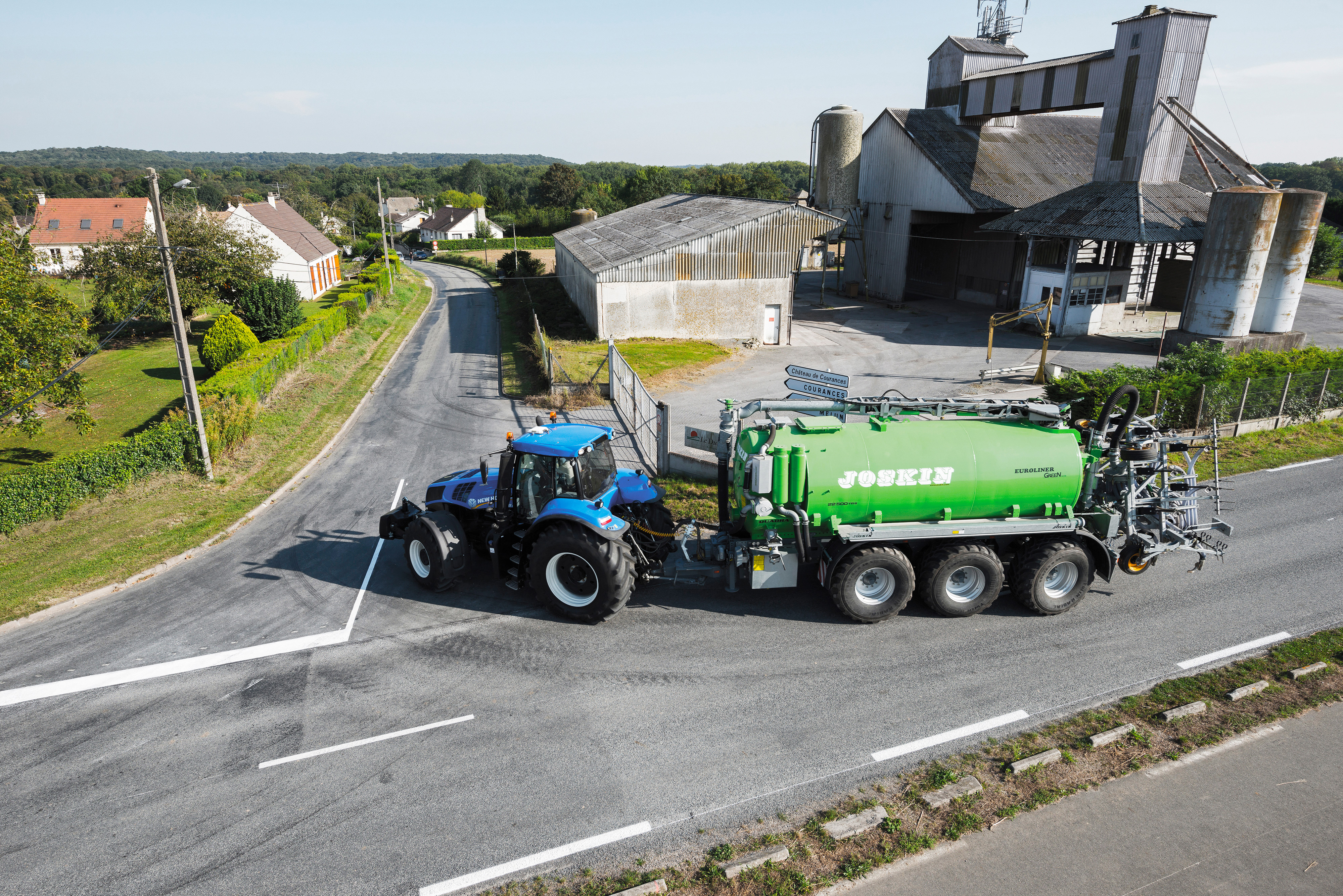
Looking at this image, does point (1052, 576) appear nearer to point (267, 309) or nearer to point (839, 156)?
point (267, 309)

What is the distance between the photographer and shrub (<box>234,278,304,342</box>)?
36.2 meters

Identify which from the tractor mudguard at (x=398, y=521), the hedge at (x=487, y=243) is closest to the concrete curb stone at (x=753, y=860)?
the tractor mudguard at (x=398, y=521)

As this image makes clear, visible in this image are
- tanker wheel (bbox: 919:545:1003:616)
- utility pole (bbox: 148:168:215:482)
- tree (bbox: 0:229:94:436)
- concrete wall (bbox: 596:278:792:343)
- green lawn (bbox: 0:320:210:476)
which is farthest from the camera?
concrete wall (bbox: 596:278:792:343)

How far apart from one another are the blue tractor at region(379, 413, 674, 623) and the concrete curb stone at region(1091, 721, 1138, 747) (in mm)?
6160

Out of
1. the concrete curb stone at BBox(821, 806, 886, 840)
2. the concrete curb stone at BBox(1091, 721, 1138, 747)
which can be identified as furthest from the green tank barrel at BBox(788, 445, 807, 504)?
the concrete curb stone at BBox(1091, 721, 1138, 747)

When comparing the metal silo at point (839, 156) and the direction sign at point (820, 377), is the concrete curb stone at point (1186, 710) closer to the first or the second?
the direction sign at point (820, 377)

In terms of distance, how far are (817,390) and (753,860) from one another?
7.71m

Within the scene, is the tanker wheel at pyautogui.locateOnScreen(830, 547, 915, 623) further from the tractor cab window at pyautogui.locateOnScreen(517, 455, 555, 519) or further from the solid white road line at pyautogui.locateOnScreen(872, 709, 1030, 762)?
the tractor cab window at pyautogui.locateOnScreen(517, 455, 555, 519)

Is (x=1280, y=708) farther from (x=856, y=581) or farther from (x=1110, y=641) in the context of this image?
(x=856, y=581)

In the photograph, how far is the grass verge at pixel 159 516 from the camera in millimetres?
13336

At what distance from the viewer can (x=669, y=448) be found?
1845 centimetres

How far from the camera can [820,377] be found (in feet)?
41.8

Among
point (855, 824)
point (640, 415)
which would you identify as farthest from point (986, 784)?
point (640, 415)

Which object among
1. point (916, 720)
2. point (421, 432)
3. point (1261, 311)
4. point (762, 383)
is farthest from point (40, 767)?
point (1261, 311)
